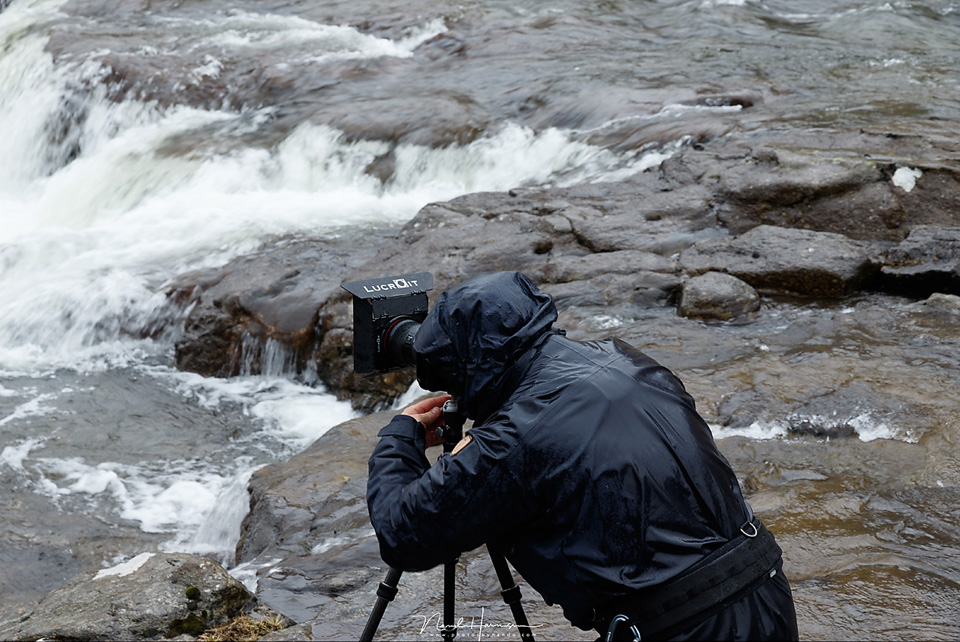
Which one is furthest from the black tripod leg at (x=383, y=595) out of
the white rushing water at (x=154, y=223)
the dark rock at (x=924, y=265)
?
the dark rock at (x=924, y=265)

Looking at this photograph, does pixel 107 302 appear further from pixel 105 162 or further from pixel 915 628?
pixel 915 628

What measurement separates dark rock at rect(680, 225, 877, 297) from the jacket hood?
4.28 metres

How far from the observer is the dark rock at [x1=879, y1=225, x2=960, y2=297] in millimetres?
5824

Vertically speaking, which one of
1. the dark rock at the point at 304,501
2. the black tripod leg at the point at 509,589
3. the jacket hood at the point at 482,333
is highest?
the jacket hood at the point at 482,333

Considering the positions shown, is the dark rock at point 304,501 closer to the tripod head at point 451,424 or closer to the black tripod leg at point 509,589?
the black tripod leg at point 509,589

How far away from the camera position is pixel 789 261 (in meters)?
5.97

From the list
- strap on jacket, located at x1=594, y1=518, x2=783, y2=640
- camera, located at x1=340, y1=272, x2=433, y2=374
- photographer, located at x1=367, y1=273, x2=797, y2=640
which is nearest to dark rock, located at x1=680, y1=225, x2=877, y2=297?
camera, located at x1=340, y1=272, x2=433, y2=374

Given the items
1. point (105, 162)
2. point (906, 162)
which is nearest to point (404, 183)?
point (105, 162)

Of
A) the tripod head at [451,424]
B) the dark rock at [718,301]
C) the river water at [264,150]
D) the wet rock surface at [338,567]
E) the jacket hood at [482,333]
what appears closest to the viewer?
the jacket hood at [482,333]

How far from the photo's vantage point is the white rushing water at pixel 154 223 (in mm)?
5738

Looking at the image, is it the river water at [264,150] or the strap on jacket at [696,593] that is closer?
the strap on jacket at [696,593]

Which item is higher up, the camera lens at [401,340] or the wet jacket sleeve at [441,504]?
the camera lens at [401,340]

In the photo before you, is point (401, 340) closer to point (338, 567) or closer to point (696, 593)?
point (696, 593)

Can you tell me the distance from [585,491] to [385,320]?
2.93 ft
